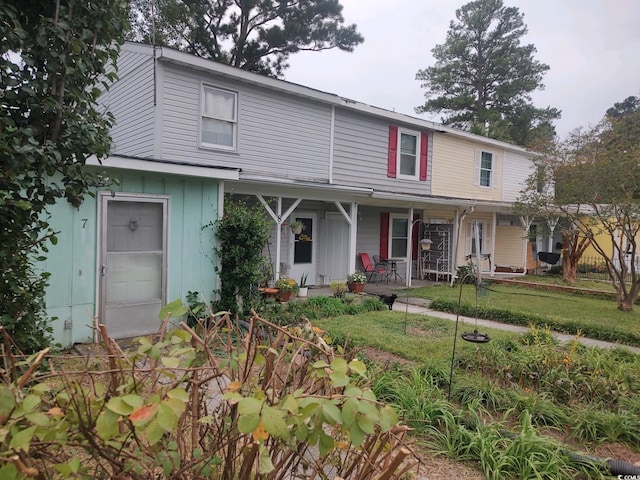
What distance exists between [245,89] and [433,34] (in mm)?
30716

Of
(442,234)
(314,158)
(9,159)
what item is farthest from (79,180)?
(442,234)

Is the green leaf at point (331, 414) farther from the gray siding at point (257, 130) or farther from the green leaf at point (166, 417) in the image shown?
the gray siding at point (257, 130)

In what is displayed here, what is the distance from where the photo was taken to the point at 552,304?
10898 millimetres

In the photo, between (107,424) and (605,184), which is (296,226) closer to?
(605,184)

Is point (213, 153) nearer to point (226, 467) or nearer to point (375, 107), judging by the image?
point (375, 107)

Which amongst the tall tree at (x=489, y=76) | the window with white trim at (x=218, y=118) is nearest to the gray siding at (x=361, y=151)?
the window with white trim at (x=218, y=118)

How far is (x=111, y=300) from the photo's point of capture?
6.46m

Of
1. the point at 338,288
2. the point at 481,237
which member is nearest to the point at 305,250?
the point at 338,288

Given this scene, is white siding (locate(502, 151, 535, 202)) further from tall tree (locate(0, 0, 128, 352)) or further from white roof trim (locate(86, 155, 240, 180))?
tall tree (locate(0, 0, 128, 352))

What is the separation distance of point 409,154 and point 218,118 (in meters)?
6.84

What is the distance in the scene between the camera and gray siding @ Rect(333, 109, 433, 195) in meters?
12.1

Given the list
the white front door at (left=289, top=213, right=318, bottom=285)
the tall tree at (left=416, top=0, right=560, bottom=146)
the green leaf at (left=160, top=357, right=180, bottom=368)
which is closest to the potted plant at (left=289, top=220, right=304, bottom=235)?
the white front door at (left=289, top=213, right=318, bottom=285)

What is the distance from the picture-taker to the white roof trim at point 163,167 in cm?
605

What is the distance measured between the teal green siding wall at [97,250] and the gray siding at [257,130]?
220 centimetres
